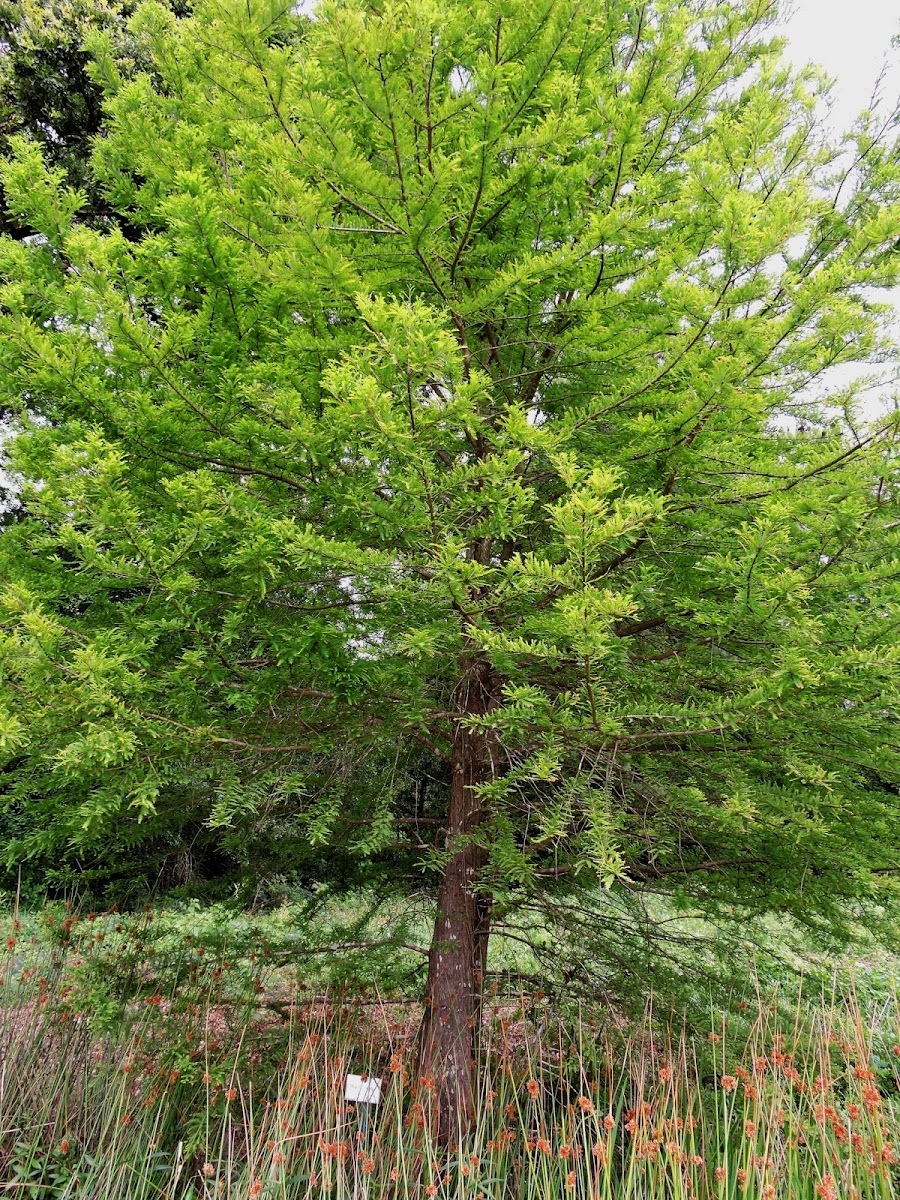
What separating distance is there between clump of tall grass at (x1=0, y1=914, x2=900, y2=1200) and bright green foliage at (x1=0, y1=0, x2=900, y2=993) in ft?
2.27

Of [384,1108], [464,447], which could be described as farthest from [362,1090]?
[464,447]

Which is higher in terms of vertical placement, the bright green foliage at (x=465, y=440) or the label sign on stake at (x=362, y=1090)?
the bright green foliage at (x=465, y=440)

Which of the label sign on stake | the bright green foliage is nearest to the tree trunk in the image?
the bright green foliage

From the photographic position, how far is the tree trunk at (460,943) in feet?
10.0

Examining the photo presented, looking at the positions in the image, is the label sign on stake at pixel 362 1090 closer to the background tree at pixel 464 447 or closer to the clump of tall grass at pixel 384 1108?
the clump of tall grass at pixel 384 1108

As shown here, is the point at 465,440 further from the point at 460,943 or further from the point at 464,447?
the point at 460,943

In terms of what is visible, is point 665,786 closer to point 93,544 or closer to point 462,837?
point 462,837

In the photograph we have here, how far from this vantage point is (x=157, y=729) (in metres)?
2.21

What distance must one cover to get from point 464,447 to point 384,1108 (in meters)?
2.87

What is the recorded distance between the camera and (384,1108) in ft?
9.29

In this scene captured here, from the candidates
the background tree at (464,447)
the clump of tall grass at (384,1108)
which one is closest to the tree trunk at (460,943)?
the background tree at (464,447)

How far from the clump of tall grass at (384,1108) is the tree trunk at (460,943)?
0.45ft

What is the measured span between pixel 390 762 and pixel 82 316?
9.01 ft

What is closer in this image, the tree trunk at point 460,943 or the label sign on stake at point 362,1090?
the label sign on stake at point 362,1090
